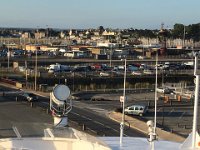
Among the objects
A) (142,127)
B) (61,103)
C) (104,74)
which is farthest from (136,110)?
(104,74)

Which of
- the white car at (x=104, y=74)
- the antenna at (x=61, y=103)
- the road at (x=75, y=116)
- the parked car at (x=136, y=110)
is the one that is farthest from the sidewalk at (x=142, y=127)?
the white car at (x=104, y=74)

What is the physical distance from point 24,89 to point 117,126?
23.4 meters

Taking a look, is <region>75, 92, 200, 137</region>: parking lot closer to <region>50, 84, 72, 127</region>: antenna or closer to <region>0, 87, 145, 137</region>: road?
<region>0, 87, 145, 137</region>: road

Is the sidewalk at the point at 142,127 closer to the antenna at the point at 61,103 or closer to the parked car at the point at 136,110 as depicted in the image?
the parked car at the point at 136,110

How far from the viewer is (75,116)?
3462 centimetres

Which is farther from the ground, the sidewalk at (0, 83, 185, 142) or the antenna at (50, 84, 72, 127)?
the antenna at (50, 84, 72, 127)

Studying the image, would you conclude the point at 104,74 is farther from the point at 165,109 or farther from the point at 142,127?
the point at 142,127

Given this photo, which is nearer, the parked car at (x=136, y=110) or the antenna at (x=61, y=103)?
the antenna at (x=61, y=103)

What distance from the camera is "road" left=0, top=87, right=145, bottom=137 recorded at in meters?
29.2

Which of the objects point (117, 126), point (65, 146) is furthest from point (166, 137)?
point (65, 146)

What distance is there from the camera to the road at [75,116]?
29.2 m

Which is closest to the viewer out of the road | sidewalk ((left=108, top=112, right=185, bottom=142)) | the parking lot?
sidewalk ((left=108, top=112, right=185, bottom=142))

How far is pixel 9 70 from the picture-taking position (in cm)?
7325

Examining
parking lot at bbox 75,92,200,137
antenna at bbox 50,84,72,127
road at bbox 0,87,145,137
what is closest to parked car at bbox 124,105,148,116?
parking lot at bbox 75,92,200,137
